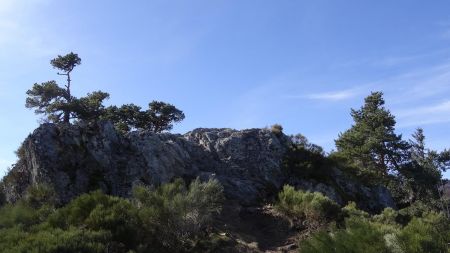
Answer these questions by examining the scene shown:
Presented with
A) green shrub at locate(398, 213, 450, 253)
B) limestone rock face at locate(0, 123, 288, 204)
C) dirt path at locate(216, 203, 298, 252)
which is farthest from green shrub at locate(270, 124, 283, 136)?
green shrub at locate(398, 213, 450, 253)

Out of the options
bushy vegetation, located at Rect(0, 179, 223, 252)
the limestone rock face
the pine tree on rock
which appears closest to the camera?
bushy vegetation, located at Rect(0, 179, 223, 252)

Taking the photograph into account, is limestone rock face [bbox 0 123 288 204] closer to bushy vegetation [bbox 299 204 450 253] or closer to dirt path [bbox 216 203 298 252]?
dirt path [bbox 216 203 298 252]

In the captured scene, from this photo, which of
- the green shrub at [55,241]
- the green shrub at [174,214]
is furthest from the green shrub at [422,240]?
the green shrub at [55,241]

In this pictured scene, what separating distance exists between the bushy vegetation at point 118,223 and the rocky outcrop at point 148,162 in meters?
2.66

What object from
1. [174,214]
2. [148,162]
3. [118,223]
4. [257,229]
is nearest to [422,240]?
[174,214]

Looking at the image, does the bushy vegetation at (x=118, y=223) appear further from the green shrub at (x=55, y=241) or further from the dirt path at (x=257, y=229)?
the dirt path at (x=257, y=229)

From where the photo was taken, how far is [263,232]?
48.1 ft

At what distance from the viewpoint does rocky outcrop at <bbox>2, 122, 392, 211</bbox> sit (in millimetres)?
15531

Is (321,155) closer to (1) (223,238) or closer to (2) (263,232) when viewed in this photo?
(2) (263,232)

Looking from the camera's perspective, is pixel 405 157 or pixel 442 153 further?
pixel 442 153

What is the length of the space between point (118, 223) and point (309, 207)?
628 cm

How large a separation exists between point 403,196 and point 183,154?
16.3 metres

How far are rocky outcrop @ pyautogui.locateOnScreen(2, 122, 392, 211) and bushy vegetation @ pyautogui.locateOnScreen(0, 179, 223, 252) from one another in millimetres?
2657

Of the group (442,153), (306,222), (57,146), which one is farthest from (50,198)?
(442,153)
